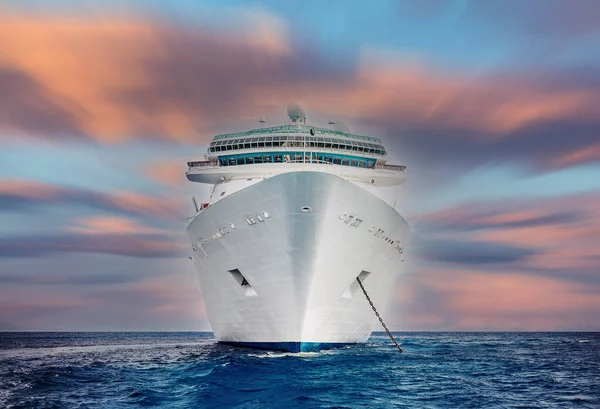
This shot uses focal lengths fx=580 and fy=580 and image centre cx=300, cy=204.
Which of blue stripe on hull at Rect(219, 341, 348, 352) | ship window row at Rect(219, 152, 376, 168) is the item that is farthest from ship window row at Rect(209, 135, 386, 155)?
blue stripe on hull at Rect(219, 341, 348, 352)

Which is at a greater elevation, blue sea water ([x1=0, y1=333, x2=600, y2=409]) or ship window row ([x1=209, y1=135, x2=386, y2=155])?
ship window row ([x1=209, y1=135, x2=386, y2=155])

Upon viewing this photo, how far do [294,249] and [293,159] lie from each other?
992 cm

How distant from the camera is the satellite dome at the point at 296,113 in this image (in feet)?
134

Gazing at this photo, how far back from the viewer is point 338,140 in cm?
3750

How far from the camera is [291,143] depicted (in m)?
36.5

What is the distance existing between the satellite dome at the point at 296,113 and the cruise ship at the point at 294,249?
448 cm

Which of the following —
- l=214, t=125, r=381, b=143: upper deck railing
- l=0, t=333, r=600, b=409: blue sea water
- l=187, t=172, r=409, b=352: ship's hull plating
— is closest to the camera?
l=0, t=333, r=600, b=409: blue sea water

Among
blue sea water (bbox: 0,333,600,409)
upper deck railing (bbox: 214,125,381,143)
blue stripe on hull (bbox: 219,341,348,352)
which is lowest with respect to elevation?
blue sea water (bbox: 0,333,600,409)

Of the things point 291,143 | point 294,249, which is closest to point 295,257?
point 294,249

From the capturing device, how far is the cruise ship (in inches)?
1083

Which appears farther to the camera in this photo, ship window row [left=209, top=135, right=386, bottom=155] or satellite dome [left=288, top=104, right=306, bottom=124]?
satellite dome [left=288, top=104, right=306, bottom=124]

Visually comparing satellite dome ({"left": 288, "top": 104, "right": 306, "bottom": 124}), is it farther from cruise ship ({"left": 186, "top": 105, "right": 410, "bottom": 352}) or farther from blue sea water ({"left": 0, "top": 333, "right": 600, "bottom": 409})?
blue sea water ({"left": 0, "top": 333, "right": 600, "bottom": 409})

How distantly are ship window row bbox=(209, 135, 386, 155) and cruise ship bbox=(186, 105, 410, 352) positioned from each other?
9 cm

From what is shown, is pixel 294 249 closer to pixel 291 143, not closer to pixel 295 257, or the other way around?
pixel 295 257
